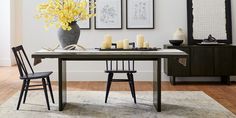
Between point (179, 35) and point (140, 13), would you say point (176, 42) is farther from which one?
point (140, 13)

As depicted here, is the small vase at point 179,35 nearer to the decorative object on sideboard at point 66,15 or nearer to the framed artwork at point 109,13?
the framed artwork at point 109,13

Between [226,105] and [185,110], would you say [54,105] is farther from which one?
[226,105]

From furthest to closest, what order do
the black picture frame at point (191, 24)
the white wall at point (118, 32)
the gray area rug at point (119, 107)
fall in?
the white wall at point (118, 32)
the black picture frame at point (191, 24)
the gray area rug at point (119, 107)

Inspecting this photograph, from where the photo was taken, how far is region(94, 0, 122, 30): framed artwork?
21.4 ft

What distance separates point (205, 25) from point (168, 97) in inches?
76.6

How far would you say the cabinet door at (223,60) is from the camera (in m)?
6.14

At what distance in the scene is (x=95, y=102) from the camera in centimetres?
470

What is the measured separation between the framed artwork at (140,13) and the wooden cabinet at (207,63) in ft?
2.14

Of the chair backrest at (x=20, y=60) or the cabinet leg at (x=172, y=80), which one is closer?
the chair backrest at (x=20, y=60)

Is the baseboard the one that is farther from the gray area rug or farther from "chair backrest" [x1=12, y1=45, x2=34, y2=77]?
"chair backrest" [x1=12, y1=45, x2=34, y2=77]

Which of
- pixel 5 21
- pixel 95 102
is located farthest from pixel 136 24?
pixel 5 21

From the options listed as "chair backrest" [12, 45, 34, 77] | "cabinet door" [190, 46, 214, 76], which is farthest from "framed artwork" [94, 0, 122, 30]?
"chair backrest" [12, 45, 34, 77]

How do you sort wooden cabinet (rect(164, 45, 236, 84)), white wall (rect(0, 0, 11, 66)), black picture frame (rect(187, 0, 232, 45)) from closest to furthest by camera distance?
wooden cabinet (rect(164, 45, 236, 84))
black picture frame (rect(187, 0, 232, 45))
white wall (rect(0, 0, 11, 66))

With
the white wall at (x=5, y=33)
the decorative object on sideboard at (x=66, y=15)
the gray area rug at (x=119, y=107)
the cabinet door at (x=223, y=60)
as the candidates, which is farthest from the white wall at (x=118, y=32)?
the white wall at (x=5, y=33)
